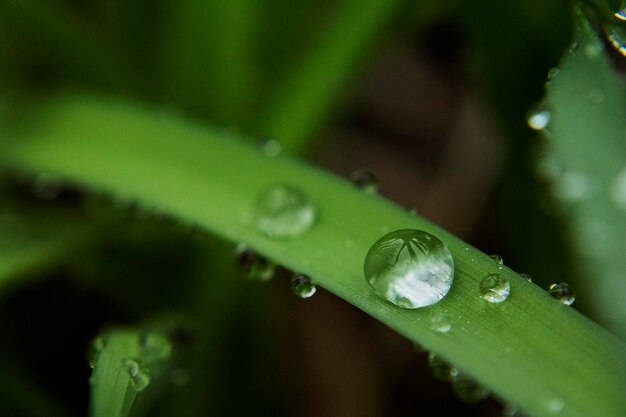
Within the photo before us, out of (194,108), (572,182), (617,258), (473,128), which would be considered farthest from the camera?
(473,128)

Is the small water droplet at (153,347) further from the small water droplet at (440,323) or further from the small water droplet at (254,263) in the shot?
the small water droplet at (440,323)

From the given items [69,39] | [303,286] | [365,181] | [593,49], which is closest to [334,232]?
[303,286]

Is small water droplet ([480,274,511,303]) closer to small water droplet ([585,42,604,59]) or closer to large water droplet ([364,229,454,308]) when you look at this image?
large water droplet ([364,229,454,308])

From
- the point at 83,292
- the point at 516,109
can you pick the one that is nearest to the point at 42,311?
the point at 83,292

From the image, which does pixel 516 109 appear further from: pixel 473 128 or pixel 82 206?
pixel 82 206

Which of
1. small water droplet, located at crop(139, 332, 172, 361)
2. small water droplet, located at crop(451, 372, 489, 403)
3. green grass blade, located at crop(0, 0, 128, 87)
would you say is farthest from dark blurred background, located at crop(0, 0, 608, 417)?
small water droplet, located at crop(451, 372, 489, 403)

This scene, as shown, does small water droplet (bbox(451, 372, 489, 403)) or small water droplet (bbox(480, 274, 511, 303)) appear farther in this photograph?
small water droplet (bbox(451, 372, 489, 403))

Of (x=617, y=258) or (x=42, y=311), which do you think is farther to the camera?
(x=42, y=311)
